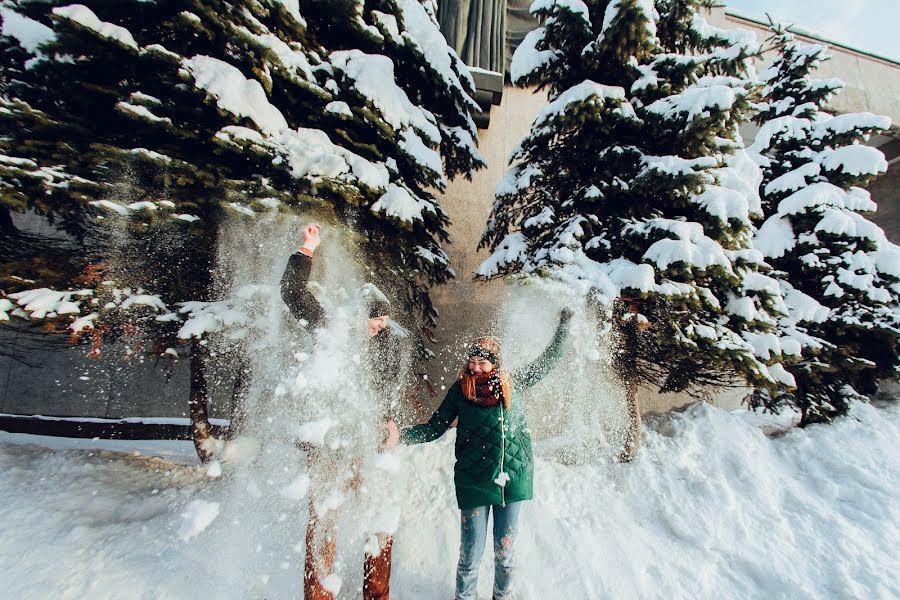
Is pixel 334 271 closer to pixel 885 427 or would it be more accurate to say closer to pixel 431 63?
pixel 431 63

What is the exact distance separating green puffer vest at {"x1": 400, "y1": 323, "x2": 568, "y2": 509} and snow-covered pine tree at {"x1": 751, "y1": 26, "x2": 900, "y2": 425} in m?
4.05

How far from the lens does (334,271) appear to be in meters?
3.26

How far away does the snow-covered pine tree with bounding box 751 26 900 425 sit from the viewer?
433 cm

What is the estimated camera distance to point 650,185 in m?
3.39

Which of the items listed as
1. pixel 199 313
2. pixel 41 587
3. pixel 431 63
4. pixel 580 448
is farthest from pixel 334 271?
pixel 580 448

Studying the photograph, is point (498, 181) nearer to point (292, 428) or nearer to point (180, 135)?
point (180, 135)

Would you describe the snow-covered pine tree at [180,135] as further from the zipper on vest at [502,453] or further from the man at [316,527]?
the zipper on vest at [502,453]

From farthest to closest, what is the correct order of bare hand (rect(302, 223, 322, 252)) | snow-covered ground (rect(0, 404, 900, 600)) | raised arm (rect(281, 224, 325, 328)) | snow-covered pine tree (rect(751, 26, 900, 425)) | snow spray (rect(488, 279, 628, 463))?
snow-covered pine tree (rect(751, 26, 900, 425)) → snow spray (rect(488, 279, 628, 463)) → snow-covered ground (rect(0, 404, 900, 600)) → bare hand (rect(302, 223, 322, 252)) → raised arm (rect(281, 224, 325, 328))

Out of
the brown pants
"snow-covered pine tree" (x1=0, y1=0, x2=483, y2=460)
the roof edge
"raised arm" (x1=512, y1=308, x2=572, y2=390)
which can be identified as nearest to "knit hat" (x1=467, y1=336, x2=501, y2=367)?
"raised arm" (x1=512, y1=308, x2=572, y2=390)

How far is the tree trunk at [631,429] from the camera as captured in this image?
3672 mm

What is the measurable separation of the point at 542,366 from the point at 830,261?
5048 mm

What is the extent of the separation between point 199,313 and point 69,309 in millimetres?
779

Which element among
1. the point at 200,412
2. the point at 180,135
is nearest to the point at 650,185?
the point at 180,135

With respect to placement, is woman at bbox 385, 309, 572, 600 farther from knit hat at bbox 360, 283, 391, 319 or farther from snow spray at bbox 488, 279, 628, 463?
snow spray at bbox 488, 279, 628, 463
